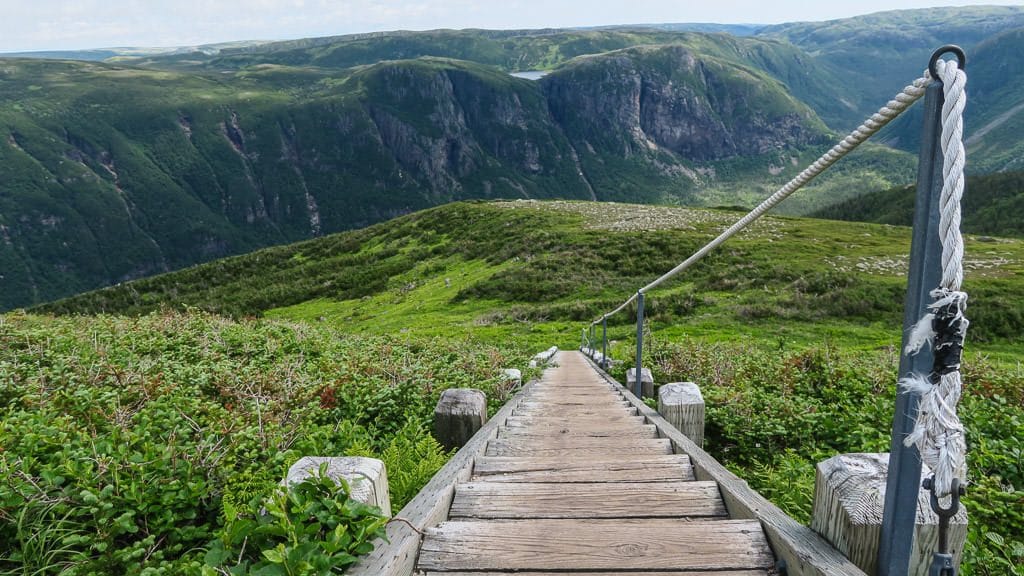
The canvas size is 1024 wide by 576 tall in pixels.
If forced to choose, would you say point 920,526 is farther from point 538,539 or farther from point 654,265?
point 654,265

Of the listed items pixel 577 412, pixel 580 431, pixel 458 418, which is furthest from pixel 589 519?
pixel 577 412

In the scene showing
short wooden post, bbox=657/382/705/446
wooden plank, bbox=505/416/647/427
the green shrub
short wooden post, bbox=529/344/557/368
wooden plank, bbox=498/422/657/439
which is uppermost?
the green shrub

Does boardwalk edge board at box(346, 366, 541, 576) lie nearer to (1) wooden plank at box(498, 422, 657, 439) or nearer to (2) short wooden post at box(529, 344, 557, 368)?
(1) wooden plank at box(498, 422, 657, 439)

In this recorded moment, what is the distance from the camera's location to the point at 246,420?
14.4ft

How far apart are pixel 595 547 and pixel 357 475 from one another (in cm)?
118

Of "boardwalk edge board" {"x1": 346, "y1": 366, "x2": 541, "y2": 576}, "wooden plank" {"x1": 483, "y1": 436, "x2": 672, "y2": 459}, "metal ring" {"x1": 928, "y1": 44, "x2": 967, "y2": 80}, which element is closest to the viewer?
"metal ring" {"x1": 928, "y1": 44, "x2": 967, "y2": 80}

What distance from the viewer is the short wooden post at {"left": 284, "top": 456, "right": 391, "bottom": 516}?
220 cm

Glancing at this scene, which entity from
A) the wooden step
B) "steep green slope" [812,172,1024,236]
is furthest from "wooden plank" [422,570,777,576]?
"steep green slope" [812,172,1024,236]

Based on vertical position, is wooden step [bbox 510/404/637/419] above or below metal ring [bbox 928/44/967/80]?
below

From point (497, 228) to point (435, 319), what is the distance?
26.5m

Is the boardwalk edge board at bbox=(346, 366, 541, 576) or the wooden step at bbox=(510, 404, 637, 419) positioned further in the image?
the wooden step at bbox=(510, 404, 637, 419)

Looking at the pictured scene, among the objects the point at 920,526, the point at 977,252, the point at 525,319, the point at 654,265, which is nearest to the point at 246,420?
the point at 920,526

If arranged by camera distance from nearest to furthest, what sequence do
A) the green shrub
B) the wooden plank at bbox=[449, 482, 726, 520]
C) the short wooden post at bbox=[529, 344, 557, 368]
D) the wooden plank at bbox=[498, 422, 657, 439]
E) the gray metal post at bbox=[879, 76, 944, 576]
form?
the gray metal post at bbox=[879, 76, 944, 576]
the green shrub
the wooden plank at bbox=[449, 482, 726, 520]
the wooden plank at bbox=[498, 422, 657, 439]
the short wooden post at bbox=[529, 344, 557, 368]

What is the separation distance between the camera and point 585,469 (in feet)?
12.0
